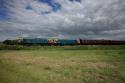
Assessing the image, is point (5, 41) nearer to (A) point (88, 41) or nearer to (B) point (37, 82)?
(A) point (88, 41)

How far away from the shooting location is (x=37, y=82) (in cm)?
851

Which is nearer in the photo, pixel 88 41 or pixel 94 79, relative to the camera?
pixel 94 79

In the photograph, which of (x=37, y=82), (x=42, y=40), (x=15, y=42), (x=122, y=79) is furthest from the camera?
(x=42, y=40)

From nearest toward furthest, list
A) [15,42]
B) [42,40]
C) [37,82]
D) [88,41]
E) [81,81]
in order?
[37,82] < [81,81] < [15,42] < [42,40] < [88,41]

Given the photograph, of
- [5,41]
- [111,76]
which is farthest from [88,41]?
[111,76]

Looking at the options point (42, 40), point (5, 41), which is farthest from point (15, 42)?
point (42, 40)

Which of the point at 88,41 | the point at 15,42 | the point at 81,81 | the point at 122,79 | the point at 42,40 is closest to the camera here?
the point at 81,81

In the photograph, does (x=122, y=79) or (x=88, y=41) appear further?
(x=88, y=41)

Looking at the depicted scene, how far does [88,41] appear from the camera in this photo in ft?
181

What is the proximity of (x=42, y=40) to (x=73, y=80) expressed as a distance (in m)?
43.2

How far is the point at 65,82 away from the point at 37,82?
160 cm

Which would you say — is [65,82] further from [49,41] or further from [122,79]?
[49,41]

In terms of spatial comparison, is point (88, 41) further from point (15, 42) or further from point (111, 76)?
point (111, 76)

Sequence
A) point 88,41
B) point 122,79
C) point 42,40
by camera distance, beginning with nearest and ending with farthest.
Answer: point 122,79, point 42,40, point 88,41
